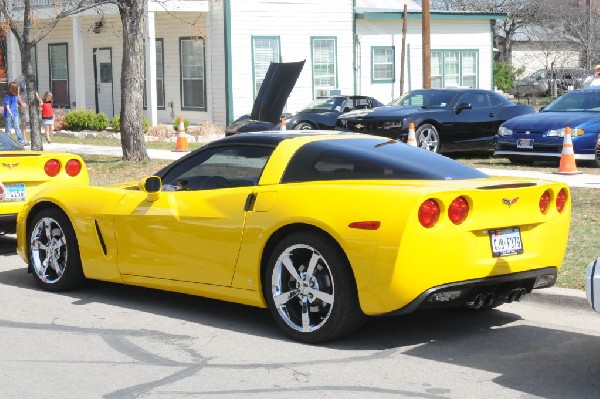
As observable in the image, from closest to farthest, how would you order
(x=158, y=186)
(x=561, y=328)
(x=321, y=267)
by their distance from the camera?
(x=321, y=267) → (x=561, y=328) → (x=158, y=186)

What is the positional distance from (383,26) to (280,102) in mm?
12486

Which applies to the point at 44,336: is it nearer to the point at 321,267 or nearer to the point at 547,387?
the point at 321,267

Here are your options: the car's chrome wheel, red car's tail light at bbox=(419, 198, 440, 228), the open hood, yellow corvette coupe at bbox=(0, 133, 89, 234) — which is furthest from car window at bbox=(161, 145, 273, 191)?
the open hood

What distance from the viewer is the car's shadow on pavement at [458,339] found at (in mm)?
6199

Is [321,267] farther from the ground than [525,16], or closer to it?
closer to it

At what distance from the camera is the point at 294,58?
104 feet

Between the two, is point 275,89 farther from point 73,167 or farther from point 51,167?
point 51,167

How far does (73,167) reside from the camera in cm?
1119

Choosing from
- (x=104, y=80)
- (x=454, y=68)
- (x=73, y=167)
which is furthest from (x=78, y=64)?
(x=73, y=167)

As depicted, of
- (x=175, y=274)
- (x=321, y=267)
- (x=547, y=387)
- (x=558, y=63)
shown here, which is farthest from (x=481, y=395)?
(x=558, y=63)

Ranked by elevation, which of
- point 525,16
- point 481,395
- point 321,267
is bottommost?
point 481,395

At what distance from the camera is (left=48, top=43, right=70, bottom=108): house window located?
35438 millimetres

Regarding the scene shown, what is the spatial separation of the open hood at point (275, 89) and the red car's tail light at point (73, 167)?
11.1 metres

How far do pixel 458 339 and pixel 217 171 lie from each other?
2.44 metres
